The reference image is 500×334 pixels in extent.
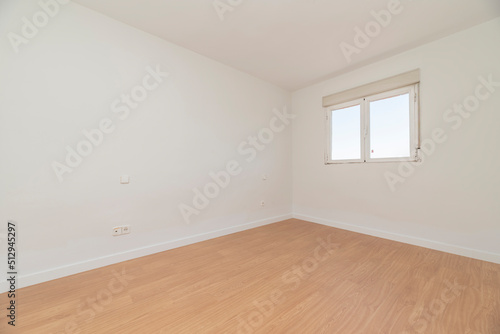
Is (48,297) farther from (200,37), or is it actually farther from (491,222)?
(491,222)

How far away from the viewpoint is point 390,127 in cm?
297

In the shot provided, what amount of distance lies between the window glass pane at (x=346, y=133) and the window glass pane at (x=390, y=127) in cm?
22

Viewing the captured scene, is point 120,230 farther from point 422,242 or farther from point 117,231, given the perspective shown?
point 422,242

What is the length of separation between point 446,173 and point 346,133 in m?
1.47

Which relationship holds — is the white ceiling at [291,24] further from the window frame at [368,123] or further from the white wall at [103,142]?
the window frame at [368,123]

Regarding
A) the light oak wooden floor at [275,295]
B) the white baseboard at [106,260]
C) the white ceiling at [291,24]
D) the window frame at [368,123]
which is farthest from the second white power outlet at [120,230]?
the window frame at [368,123]

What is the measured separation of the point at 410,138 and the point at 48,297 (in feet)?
14.7

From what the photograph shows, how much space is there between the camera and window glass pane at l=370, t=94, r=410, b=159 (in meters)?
2.83

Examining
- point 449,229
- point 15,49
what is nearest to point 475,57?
point 449,229

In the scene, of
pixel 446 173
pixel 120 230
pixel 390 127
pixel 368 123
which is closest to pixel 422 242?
pixel 446 173

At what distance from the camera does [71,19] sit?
6.46 ft

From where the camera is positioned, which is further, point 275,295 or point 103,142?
point 103,142

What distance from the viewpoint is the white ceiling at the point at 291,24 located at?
2010mm

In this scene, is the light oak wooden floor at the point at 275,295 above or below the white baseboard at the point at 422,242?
Answer: below
